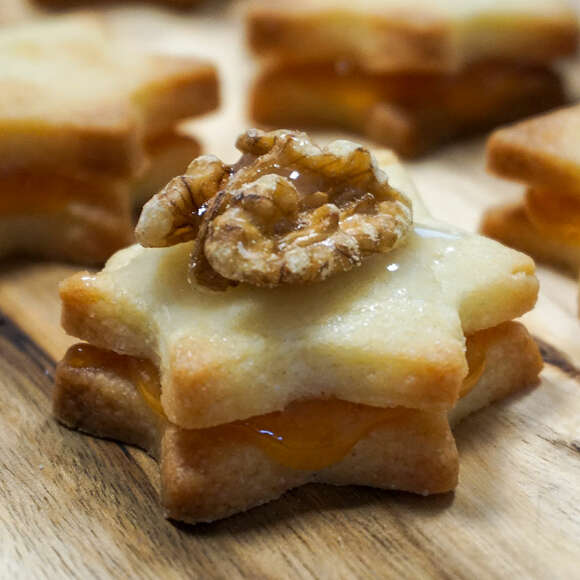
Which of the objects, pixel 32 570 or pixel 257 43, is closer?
pixel 32 570

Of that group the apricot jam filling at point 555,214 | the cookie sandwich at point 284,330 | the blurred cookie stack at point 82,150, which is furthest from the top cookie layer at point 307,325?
the blurred cookie stack at point 82,150

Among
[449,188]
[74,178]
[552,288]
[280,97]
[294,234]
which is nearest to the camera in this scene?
[294,234]

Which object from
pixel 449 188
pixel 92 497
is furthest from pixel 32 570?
pixel 449 188

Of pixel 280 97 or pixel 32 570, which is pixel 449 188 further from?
pixel 32 570

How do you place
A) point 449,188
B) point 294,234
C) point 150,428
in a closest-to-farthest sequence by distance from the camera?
point 294,234 → point 150,428 → point 449,188

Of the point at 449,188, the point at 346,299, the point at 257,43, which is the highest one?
the point at 346,299

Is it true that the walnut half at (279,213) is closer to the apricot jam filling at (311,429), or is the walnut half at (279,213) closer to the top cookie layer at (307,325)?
the top cookie layer at (307,325)

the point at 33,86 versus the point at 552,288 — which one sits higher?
the point at 33,86
